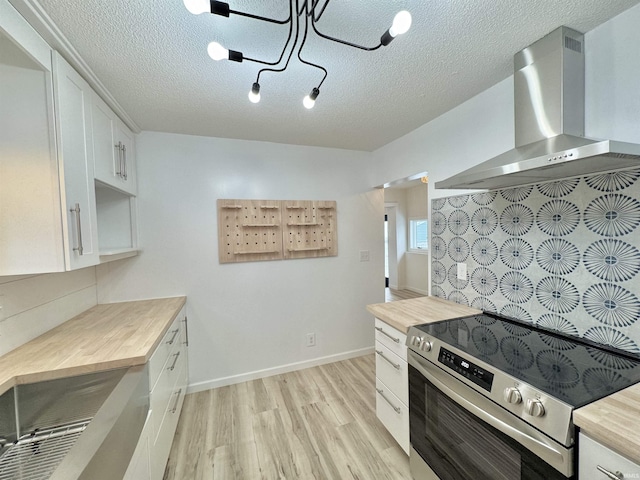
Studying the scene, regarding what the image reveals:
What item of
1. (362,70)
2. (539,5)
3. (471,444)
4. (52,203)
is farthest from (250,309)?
(539,5)

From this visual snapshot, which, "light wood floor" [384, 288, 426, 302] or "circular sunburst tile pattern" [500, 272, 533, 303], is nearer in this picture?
"circular sunburst tile pattern" [500, 272, 533, 303]

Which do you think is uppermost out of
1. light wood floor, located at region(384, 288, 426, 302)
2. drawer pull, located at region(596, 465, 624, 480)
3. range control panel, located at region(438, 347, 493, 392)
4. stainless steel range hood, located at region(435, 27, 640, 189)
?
stainless steel range hood, located at region(435, 27, 640, 189)

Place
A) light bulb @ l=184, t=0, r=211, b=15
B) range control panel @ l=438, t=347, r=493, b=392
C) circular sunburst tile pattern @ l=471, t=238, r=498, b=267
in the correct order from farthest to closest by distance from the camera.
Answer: circular sunburst tile pattern @ l=471, t=238, r=498, b=267 < range control panel @ l=438, t=347, r=493, b=392 < light bulb @ l=184, t=0, r=211, b=15

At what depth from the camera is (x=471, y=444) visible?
112 centimetres

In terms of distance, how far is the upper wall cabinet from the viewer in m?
1.60

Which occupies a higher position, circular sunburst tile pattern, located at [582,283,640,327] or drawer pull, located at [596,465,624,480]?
circular sunburst tile pattern, located at [582,283,640,327]

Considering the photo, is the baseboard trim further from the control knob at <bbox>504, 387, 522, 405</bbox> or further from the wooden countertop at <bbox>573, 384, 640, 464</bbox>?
the wooden countertop at <bbox>573, 384, 640, 464</bbox>

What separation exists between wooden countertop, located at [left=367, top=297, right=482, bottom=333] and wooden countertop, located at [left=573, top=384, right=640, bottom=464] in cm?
81

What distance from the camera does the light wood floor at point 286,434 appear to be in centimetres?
161

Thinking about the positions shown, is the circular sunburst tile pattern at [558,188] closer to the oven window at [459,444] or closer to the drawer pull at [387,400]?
the oven window at [459,444]

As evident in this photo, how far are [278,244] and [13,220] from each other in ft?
5.91

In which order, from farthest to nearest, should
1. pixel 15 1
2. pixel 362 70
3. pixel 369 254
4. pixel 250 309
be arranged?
pixel 369 254 → pixel 250 309 → pixel 362 70 → pixel 15 1

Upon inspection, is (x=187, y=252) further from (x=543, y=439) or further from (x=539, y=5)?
(x=539, y=5)

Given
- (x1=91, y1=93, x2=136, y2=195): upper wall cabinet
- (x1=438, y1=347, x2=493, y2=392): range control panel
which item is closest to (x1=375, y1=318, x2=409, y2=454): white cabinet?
(x1=438, y1=347, x2=493, y2=392): range control panel
